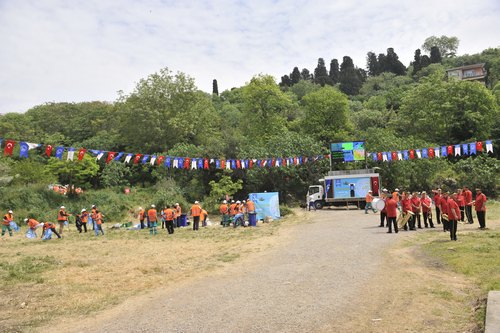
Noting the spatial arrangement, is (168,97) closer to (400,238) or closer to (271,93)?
(271,93)

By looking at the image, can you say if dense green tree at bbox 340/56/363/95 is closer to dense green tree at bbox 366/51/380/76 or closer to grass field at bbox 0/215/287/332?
dense green tree at bbox 366/51/380/76

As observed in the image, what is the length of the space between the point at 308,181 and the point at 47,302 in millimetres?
31065

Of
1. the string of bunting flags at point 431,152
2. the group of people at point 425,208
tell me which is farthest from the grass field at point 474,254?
the string of bunting flags at point 431,152

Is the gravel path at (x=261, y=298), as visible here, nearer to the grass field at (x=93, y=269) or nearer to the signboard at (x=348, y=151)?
the grass field at (x=93, y=269)

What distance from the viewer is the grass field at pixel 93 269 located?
8609 millimetres

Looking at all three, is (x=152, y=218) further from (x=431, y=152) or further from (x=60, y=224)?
(x=431, y=152)

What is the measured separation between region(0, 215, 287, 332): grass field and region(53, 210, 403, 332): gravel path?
0.90 metres

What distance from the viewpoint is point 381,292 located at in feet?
27.0

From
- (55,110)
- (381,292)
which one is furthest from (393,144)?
(55,110)

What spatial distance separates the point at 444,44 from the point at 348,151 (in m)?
102

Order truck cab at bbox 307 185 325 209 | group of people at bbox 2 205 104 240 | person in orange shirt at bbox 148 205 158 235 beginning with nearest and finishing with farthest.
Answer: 1. person in orange shirt at bbox 148 205 158 235
2. group of people at bbox 2 205 104 240
3. truck cab at bbox 307 185 325 209

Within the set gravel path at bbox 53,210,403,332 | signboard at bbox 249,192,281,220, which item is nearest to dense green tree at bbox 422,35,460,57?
signboard at bbox 249,192,281,220

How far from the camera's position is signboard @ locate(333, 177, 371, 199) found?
3175 centimetres

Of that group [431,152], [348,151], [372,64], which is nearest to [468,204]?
[431,152]
